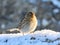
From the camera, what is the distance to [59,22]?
12977 mm

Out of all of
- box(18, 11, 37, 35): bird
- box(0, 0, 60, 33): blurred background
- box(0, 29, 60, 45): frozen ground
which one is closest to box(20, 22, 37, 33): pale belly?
box(18, 11, 37, 35): bird

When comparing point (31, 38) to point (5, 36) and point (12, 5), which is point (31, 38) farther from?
point (12, 5)

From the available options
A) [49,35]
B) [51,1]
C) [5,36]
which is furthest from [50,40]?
[51,1]

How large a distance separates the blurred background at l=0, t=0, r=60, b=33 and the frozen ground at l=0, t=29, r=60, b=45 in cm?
575

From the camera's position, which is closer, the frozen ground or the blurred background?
the frozen ground

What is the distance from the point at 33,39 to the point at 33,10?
7907 mm

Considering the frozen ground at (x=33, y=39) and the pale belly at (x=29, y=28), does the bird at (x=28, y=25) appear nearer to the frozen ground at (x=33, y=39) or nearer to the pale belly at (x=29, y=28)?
the pale belly at (x=29, y=28)

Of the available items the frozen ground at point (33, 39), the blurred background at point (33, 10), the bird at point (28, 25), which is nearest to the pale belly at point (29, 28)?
the bird at point (28, 25)

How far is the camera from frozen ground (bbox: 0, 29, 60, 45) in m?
6.06

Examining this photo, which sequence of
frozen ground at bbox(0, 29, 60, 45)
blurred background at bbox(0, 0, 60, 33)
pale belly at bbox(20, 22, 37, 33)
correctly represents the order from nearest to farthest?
frozen ground at bbox(0, 29, 60, 45) → pale belly at bbox(20, 22, 37, 33) → blurred background at bbox(0, 0, 60, 33)

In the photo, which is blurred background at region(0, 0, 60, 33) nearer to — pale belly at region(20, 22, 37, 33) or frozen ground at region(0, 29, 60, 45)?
pale belly at region(20, 22, 37, 33)

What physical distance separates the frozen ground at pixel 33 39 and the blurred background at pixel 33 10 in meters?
5.75

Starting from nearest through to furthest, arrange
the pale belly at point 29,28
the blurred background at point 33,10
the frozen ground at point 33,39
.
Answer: the frozen ground at point 33,39, the pale belly at point 29,28, the blurred background at point 33,10

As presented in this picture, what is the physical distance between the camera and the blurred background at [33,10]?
12998 millimetres
